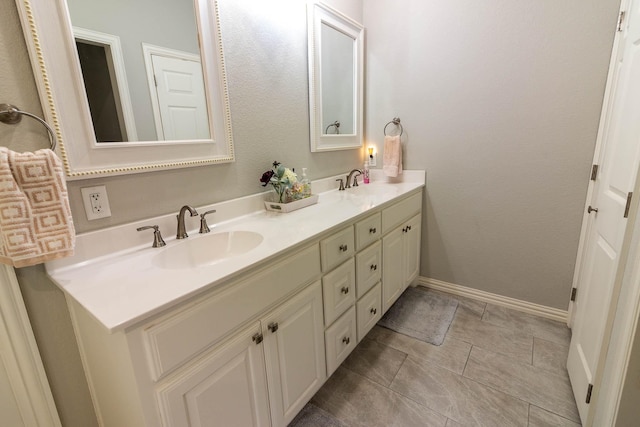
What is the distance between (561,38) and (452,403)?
6.75ft

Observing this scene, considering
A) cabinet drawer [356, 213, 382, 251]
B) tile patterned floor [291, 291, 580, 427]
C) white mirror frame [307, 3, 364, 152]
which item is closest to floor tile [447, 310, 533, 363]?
tile patterned floor [291, 291, 580, 427]

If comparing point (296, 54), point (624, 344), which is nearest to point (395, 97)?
point (296, 54)

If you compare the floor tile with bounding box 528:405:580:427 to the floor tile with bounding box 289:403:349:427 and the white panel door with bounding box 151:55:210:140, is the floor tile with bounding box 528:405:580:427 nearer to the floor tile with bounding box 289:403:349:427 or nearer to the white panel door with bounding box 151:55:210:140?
the floor tile with bounding box 289:403:349:427

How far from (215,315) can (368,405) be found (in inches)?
39.3

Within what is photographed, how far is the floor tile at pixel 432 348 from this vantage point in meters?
1.71

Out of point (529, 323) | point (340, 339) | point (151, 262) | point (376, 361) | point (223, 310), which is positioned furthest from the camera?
point (529, 323)

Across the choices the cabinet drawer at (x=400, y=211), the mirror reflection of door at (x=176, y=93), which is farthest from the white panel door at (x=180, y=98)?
the cabinet drawer at (x=400, y=211)

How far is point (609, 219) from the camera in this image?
125 centimetres

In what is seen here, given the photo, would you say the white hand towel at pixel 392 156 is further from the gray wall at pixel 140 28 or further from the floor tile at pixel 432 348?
the gray wall at pixel 140 28

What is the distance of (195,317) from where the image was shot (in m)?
0.84

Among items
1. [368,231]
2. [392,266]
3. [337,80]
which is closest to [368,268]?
[368,231]

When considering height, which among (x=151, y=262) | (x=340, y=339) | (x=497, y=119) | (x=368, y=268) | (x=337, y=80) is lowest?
(x=340, y=339)

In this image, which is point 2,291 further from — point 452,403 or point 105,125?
point 452,403

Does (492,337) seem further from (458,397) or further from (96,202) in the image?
(96,202)
